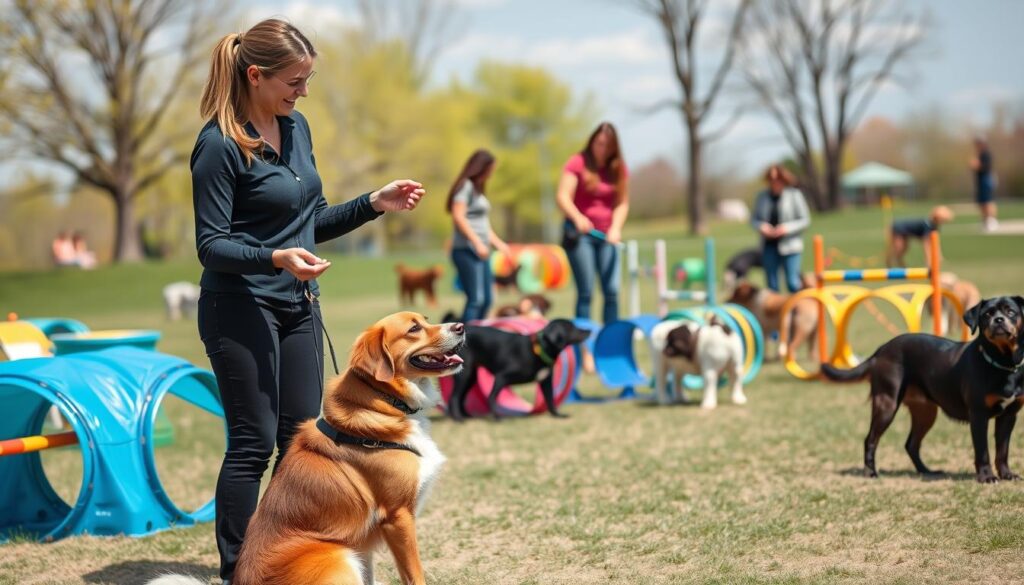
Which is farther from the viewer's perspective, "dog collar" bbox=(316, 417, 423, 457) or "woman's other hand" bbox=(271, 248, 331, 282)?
"dog collar" bbox=(316, 417, 423, 457)

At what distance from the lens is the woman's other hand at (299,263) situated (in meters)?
3.25

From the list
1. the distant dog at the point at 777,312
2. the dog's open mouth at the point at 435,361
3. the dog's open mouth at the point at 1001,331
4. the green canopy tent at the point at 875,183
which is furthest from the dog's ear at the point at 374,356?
the green canopy tent at the point at 875,183

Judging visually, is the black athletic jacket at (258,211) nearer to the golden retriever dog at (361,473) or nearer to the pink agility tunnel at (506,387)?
the golden retriever dog at (361,473)

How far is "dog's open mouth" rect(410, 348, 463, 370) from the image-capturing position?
11.6ft

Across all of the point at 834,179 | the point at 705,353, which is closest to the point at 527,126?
the point at 834,179

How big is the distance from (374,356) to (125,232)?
32.4 m

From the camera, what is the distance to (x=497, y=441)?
731 centimetres

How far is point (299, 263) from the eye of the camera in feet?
10.6

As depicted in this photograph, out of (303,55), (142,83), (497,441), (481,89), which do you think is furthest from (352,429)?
(481,89)

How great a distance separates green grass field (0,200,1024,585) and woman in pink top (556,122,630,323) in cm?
129

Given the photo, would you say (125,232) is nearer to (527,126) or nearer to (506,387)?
(506,387)

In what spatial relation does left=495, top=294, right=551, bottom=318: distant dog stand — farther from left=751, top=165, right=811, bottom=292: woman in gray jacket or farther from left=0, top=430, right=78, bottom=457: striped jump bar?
left=0, top=430, right=78, bottom=457: striped jump bar

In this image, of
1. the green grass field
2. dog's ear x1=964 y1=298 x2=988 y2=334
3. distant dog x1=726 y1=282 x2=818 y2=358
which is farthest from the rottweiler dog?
distant dog x1=726 y1=282 x2=818 y2=358

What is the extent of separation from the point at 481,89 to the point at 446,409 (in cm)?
5908
